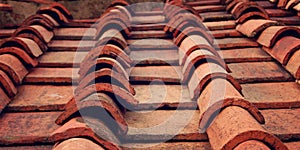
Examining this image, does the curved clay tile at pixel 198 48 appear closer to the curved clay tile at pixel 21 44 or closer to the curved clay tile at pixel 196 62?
the curved clay tile at pixel 196 62

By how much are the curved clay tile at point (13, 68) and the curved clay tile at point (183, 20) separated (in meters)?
1.70

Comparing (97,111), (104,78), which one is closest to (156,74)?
(104,78)

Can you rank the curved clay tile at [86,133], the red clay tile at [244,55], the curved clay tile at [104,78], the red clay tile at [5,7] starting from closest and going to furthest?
the curved clay tile at [86,133] < the curved clay tile at [104,78] < the red clay tile at [244,55] < the red clay tile at [5,7]

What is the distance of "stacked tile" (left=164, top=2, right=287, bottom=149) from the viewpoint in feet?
5.87

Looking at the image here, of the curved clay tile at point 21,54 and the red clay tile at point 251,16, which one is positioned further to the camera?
the red clay tile at point 251,16

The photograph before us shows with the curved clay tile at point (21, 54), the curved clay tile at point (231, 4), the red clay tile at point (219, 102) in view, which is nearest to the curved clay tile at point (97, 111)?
the red clay tile at point (219, 102)

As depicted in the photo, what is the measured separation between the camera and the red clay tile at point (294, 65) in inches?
110

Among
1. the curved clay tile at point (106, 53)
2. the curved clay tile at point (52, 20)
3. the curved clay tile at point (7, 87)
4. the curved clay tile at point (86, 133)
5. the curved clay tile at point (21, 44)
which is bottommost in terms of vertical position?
the curved clay tile at point (86, 133)

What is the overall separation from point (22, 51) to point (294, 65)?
2476 millimetres

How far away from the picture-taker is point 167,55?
3523 mm

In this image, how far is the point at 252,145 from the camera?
5.67 ft

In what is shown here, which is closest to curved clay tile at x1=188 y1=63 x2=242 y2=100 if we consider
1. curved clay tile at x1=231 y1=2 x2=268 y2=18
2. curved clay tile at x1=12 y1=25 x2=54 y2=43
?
curved clay tile at x1=231 y1=2 x2=268 y2=18

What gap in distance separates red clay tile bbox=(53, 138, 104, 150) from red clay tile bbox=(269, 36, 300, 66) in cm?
197

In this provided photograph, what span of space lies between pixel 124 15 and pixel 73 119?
2572mm
